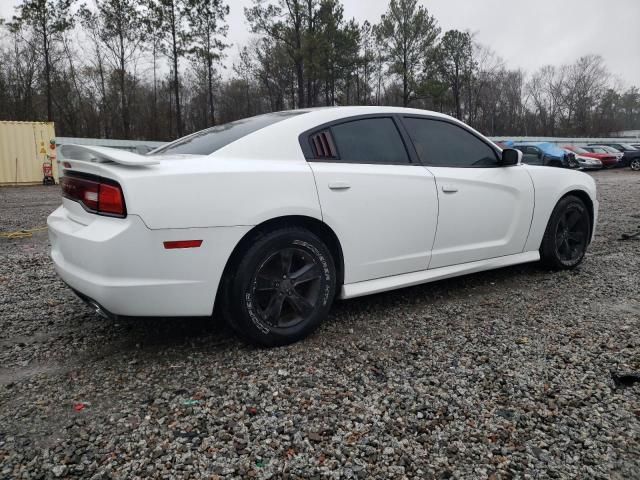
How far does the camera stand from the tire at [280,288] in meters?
2.45

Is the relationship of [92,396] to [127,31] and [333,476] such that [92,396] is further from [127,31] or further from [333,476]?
[127,31]

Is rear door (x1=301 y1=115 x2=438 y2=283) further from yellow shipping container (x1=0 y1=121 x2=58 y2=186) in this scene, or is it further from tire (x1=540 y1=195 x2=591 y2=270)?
yellow shipping container (x1=0 y1=121 x2=58 y2=186)

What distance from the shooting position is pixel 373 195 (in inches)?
112

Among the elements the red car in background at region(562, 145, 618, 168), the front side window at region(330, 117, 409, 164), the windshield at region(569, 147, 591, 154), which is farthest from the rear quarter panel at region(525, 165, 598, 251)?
the windshield at region(569, 147, 591, 154)

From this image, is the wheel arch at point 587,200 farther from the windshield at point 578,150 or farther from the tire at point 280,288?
the windshield at point 578,150

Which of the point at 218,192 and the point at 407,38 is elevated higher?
the point at 407,38

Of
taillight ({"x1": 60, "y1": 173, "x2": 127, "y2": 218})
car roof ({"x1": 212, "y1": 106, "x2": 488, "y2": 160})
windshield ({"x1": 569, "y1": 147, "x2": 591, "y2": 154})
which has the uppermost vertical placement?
windshield ({"x1": 569, "y1": 147, "x2": 591, "y2": 154})

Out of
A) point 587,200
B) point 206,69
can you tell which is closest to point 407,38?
point 206,69

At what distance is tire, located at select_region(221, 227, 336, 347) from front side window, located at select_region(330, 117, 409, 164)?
0.65 m

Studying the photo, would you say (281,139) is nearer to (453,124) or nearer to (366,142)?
(366,142)

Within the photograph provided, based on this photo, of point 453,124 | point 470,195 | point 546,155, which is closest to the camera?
point 470,195

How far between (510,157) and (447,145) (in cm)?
58

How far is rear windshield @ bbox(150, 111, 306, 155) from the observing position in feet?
8.94

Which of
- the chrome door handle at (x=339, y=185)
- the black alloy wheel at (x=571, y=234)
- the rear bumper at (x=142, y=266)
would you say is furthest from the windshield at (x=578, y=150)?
the rear bumper at (x=142, y=266)
